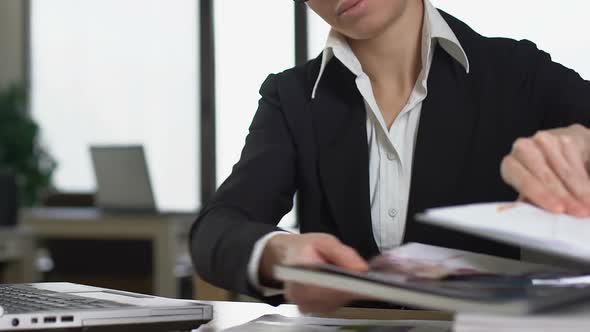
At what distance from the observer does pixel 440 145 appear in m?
1.42

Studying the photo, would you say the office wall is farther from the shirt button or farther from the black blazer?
the shirt button

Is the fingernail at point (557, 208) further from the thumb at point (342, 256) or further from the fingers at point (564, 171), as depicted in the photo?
the thumb at point (342, 256)

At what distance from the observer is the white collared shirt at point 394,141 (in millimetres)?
1430

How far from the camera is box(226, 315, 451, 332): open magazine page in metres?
0.98

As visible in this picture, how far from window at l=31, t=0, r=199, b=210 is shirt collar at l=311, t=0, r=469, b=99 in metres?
5.74

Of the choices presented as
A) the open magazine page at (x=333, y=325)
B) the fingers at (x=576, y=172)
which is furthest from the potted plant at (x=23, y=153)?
the fingers at (x=576, y=172)

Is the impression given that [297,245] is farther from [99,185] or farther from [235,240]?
[99,185]

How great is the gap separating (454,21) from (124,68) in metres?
6.20

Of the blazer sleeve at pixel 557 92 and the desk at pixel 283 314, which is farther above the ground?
the blazer sleeve at pixel 557 92

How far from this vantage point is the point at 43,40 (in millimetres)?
7898

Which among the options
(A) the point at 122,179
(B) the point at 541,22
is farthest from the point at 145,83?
(B) the point at 541,22

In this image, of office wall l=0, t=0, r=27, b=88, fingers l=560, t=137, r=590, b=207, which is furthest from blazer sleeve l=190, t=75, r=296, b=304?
office wall l=0, t=0, r=27, b=88

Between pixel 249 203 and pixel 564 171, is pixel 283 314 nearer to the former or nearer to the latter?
pixel 249 203

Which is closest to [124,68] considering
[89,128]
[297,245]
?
[89,128]
